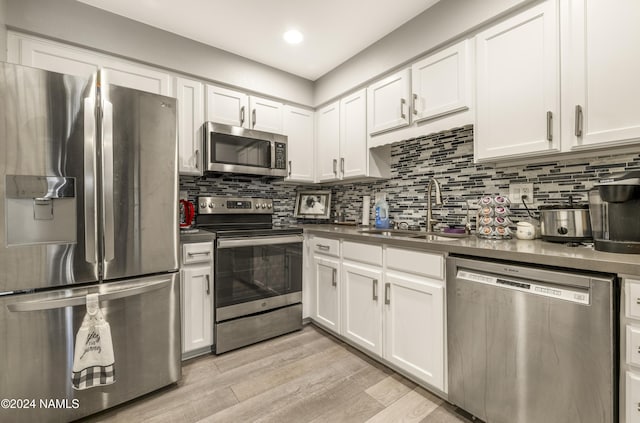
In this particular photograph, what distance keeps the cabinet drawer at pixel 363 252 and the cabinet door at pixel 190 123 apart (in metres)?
1.36

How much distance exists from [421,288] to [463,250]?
35 centimetres

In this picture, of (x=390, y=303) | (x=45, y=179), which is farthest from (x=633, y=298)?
(x=45, y=179)

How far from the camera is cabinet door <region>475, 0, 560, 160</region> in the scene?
55.5 inches

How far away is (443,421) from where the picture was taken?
143 cm

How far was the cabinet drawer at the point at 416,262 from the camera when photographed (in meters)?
1.53

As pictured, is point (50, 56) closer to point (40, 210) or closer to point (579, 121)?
point (40, 210)

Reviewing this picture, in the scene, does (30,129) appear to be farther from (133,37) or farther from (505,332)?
(505,332)

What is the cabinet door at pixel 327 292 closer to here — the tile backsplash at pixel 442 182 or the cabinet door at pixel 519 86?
the tile backsplash at pixel 442 182

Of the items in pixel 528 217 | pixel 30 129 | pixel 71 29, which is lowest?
pixel 528 217

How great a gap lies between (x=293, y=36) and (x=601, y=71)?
193 cm

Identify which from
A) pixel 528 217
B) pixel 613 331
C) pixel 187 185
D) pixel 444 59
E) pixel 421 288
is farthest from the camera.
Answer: pixel 187 185

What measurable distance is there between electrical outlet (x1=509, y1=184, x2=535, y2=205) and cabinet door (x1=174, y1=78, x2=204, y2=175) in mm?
2283

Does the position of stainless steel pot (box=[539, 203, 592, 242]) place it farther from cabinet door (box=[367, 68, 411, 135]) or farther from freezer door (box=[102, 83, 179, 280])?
freezer door (box=[102, 83, 179, 280])

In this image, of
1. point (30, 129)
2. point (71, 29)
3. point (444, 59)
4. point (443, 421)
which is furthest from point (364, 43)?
point (443, 421)
